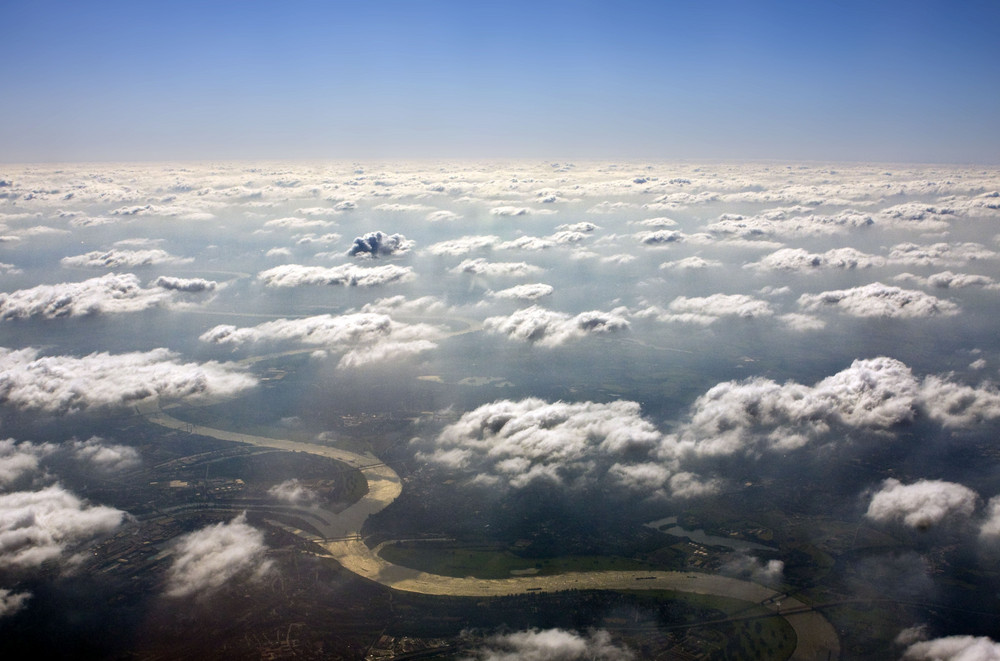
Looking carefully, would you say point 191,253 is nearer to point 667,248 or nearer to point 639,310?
point 639,310

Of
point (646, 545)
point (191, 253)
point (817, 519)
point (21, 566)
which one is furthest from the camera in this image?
point (191, 253)

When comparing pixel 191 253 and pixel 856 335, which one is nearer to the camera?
pixel 856 335

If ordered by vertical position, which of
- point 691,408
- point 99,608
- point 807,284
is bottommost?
point 99,608

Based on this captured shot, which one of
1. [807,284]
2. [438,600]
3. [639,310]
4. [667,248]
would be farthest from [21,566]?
[667,248]

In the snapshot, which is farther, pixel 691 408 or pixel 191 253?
pixel 191 253

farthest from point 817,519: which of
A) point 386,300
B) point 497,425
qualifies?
point 386,300

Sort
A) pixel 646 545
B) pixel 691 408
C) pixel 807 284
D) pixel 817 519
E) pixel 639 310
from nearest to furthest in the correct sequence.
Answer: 1. pixel 646 545
2. pixel 817 519
3. pixel 691 408
4. pixel 639 310
5. pixel 807 284

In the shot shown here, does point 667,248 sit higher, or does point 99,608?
point 667,248

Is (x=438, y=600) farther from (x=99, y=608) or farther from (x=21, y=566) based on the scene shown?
(x=21, y=566)

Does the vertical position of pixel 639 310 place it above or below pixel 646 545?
above
